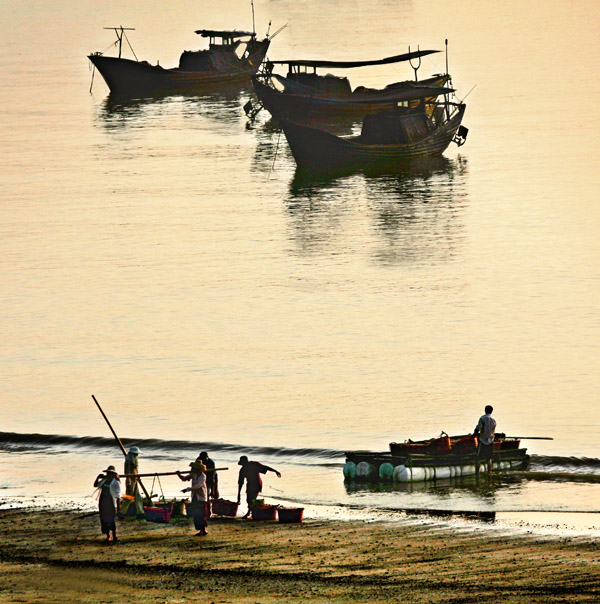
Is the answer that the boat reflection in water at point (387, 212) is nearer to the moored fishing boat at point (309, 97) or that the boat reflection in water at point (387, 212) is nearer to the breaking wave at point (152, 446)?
the moored fishing boat at point (309, 97)

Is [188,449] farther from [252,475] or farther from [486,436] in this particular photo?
[486,436]

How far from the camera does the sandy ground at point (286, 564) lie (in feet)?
51.8

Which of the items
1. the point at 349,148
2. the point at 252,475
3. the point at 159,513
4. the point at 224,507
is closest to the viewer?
the point at 159,513

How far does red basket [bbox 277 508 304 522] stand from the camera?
776 inches

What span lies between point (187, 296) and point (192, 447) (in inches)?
568

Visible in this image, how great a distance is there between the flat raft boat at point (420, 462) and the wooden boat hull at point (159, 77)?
7028 cm

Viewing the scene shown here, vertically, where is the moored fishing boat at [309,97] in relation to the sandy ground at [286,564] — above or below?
Answer: above

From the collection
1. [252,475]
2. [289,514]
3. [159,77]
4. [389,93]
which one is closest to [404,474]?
[252,475]

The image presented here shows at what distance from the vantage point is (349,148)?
208 ft

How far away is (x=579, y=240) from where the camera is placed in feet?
163

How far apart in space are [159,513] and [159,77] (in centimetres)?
7455

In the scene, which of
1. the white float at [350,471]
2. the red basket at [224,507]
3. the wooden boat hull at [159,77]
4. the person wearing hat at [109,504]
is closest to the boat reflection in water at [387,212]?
the white float at [350,471]

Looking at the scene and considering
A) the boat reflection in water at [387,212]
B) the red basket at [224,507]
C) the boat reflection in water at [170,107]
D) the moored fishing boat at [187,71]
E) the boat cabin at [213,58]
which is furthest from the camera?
the boat cabin at [213,58]

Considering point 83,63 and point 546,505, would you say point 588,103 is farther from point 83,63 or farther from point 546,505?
point 546,505
